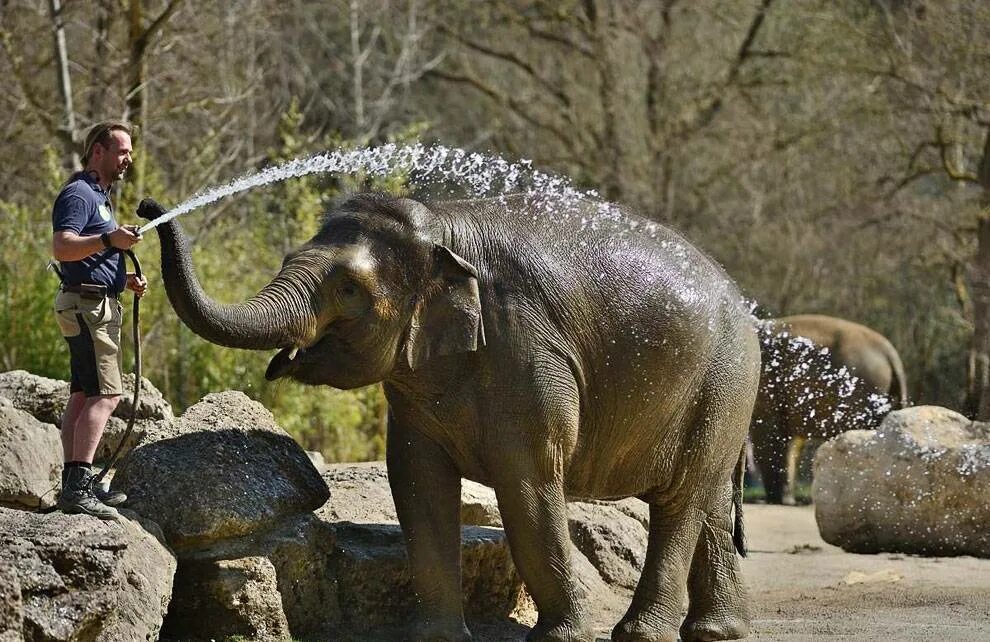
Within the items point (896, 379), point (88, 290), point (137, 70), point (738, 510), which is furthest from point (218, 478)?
point (896, 379)

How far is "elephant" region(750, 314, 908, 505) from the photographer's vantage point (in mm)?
18344

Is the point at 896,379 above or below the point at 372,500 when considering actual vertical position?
above

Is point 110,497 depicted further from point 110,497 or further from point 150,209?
point 150,209

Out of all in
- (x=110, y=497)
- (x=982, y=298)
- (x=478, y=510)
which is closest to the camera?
(x=110, y=497)

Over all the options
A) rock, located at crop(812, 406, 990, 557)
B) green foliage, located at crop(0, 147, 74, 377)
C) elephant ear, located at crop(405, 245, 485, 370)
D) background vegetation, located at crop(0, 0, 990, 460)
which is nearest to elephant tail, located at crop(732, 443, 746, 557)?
elephant ear, located at crop(405, 245, 485, 370)

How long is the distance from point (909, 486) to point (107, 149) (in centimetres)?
721

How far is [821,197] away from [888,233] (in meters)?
1.49

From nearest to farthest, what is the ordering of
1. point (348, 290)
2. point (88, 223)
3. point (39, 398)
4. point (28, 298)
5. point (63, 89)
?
point (88, 223) < point (348, 290) < point (39, 398) < point (28, 298) < point (63, 89)

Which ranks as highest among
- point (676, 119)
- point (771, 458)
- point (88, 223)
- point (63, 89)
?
point (676, 119)

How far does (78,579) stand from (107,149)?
189 centimetres

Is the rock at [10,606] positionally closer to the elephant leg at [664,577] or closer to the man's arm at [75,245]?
the man's arm at [75,245]

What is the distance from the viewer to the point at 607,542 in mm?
9820

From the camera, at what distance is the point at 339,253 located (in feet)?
23.9

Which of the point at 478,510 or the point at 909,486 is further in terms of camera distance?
the point at 909,486
